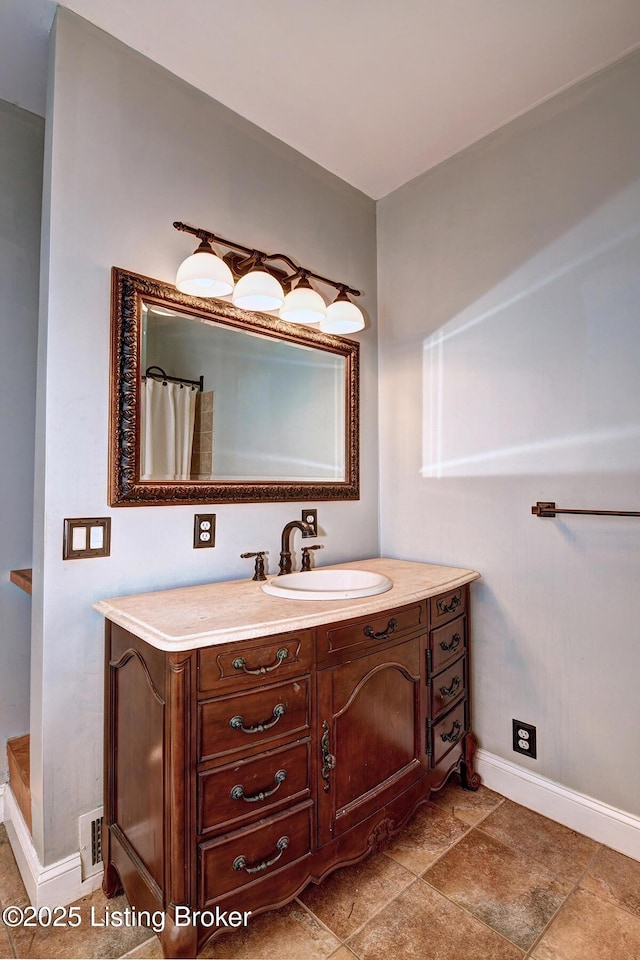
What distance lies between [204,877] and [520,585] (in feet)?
4.58

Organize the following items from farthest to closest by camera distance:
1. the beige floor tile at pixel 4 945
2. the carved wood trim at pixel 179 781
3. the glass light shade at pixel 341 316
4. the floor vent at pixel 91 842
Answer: the glass light shade at pixel 341 316 → the floor vent at pixel 91 842 → the beige floor tile at pixel 4 945 → the carved wood trim at pixel 179 781

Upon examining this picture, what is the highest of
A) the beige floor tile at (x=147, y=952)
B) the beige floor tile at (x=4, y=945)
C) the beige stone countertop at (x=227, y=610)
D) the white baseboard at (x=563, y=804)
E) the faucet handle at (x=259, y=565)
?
the faucet handle at (x=259, y=565)

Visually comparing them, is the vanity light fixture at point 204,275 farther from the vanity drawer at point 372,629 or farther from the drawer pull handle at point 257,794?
the drawer pull handle at point 257,794

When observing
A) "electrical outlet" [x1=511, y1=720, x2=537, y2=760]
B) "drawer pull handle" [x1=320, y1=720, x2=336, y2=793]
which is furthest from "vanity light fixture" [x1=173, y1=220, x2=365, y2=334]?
"electrical outlet" [x1=511, y1=720, x2=537, y2=760]

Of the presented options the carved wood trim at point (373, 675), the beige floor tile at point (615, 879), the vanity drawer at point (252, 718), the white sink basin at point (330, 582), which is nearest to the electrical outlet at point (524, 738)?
the beige floor tile at point (615, 879)

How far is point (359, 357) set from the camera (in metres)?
2.37

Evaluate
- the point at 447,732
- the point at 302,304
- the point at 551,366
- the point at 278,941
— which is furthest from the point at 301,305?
the point at 278,941

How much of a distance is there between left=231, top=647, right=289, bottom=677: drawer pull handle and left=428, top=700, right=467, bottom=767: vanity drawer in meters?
0.75

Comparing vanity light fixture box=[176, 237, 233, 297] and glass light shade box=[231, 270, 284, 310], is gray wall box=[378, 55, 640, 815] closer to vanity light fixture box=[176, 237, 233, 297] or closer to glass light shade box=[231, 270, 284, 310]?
glass light shade box=[231, 270, 284, 310]

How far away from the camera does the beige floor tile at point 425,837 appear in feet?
5.16

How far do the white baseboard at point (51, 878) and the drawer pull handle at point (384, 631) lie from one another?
3.47 ft

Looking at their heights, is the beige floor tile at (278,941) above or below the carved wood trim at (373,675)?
below

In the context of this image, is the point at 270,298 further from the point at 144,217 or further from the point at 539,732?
the point at 539,732

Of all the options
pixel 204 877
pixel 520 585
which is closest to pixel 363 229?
pixel 520 585
